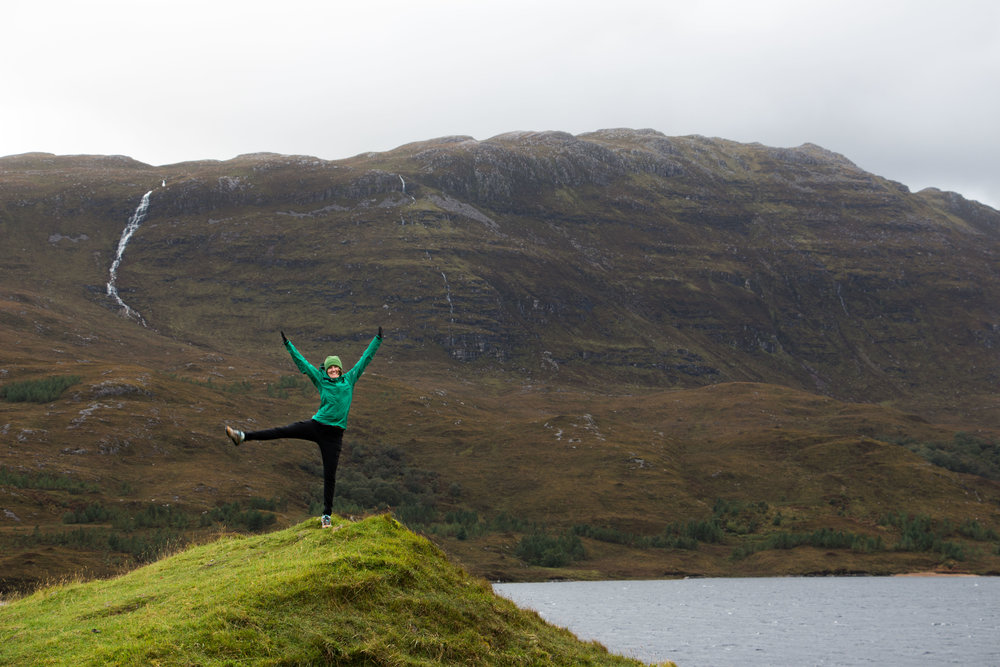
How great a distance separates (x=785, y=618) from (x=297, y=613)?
8094 centimetres

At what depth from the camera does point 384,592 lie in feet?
55.1

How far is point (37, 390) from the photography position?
144750 millimetres

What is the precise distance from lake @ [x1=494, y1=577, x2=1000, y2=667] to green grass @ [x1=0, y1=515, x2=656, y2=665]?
67.5ft

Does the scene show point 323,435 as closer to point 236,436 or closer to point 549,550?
point 236,436

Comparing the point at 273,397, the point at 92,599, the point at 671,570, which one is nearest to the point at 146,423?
the point at 273,397

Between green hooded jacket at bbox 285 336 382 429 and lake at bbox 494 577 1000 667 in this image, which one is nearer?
green hooded jacket at bbox 285 336 382 429

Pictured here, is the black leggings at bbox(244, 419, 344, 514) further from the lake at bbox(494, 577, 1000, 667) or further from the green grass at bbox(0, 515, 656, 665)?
the lake at bbox(494, 577, 1000, 667)

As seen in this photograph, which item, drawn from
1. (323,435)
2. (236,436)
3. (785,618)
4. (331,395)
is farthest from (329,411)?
(785,618)

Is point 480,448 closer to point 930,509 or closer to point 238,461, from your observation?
point 238,461

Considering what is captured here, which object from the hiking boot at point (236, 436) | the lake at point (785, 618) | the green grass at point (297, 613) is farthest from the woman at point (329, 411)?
the lake at point (785, 618)

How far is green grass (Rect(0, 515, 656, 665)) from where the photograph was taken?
1443 centimetres

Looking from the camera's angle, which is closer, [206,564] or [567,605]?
[206,564]

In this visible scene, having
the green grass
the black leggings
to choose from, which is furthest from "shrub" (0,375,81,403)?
the black leggings

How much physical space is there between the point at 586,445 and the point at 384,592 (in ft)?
542
